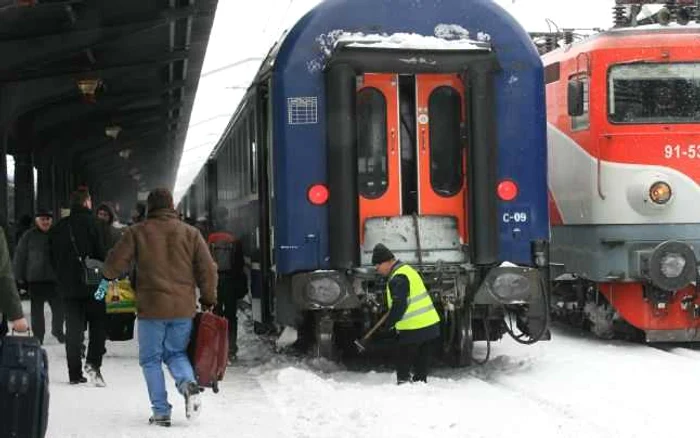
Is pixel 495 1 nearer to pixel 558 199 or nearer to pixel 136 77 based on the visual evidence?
pixel 558 199

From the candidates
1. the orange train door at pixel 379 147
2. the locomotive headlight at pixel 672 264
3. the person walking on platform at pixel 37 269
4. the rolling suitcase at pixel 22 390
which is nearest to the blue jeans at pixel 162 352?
the rolling suitcase at pixel 22 390

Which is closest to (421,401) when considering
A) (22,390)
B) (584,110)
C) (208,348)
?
(208,348)

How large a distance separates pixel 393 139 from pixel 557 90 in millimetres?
4192

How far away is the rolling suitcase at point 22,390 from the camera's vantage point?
595 centimetres

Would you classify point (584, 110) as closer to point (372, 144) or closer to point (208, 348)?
point (372, 144)

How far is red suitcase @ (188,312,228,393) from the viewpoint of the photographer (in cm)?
772

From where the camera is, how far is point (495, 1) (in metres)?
10.4

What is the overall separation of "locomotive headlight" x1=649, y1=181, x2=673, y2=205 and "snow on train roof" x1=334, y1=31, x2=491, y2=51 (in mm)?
3026

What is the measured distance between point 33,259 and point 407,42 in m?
5.47

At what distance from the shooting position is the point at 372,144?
406 inches

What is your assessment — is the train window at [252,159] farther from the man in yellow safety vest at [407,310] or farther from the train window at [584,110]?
the train window at [584,110]

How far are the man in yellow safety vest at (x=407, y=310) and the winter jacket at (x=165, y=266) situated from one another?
1.81 metres

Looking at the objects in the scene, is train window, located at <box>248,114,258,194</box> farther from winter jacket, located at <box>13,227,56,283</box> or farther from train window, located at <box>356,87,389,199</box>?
winter jacket, located at <box>13,227,56,283</box>

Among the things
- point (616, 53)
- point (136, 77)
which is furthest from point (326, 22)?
point (136, 77)
